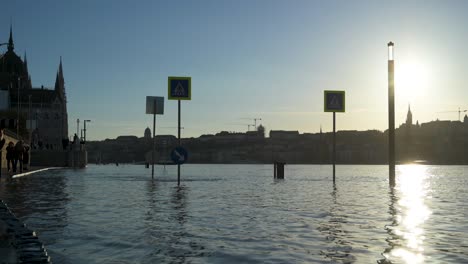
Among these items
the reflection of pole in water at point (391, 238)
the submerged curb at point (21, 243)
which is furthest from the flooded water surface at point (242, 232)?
the submerged curb at point (21, 243)

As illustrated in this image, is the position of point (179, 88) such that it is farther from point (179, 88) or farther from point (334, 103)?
point (334, 103)

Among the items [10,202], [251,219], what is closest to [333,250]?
[251,219]

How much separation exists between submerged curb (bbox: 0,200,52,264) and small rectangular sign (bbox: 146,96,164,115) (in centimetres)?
2382

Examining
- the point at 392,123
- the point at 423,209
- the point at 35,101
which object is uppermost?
the point at 35,101

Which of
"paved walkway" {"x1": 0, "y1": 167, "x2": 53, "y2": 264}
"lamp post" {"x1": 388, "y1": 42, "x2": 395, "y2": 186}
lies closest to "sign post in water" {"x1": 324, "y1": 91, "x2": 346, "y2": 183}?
"lamp post" {"x1": 388, "y1": 42, "x2": 395, "y2": 186}

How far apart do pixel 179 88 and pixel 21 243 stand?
19.7 metres

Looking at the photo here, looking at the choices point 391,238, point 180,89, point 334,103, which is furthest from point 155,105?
point 391,238

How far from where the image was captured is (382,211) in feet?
→ 51.8

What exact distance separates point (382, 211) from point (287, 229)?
5.25 m

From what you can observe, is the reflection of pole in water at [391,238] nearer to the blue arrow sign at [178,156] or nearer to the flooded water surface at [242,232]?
the flooded water surface at [242,232]

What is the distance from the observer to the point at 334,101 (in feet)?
110

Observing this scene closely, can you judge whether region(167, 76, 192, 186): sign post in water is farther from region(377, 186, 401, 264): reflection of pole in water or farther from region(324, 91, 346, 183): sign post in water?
region(377, 186, 401, 264): reflection of pole in water

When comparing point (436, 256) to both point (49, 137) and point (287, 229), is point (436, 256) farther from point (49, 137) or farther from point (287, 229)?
point (49, 137)

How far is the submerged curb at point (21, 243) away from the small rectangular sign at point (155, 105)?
2382 cm
